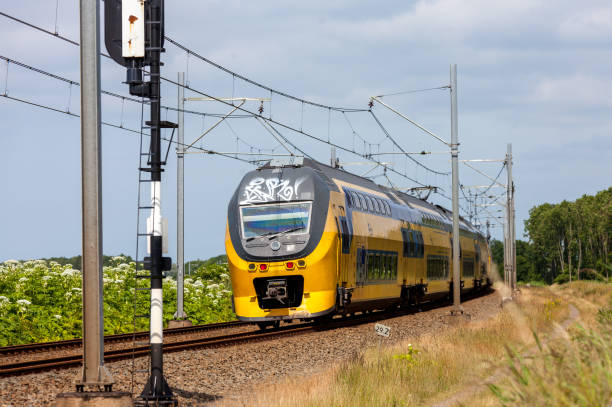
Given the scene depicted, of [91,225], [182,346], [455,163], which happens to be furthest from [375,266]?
[91,225]

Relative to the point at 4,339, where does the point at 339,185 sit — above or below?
above

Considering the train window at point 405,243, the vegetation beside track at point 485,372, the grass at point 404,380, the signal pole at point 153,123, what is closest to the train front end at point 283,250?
the vegetation beside track at point 485,372

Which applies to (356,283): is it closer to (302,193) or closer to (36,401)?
(302,193)

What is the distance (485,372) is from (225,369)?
29.8ft

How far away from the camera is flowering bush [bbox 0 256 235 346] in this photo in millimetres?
21500

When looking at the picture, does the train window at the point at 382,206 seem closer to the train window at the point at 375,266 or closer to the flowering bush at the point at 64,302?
the train window at the point at 375,266

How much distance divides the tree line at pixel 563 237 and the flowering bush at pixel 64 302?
275ft

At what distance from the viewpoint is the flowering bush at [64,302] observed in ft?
70.5

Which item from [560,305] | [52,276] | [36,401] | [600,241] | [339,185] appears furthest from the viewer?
[600,241]

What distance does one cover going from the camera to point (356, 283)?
23.1 metres

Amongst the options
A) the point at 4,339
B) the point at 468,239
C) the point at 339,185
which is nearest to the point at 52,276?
the point at 4,339

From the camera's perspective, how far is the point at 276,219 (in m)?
20.9

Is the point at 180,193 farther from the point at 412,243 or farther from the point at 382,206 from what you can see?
the point at 412,243

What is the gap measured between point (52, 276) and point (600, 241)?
102 metres
